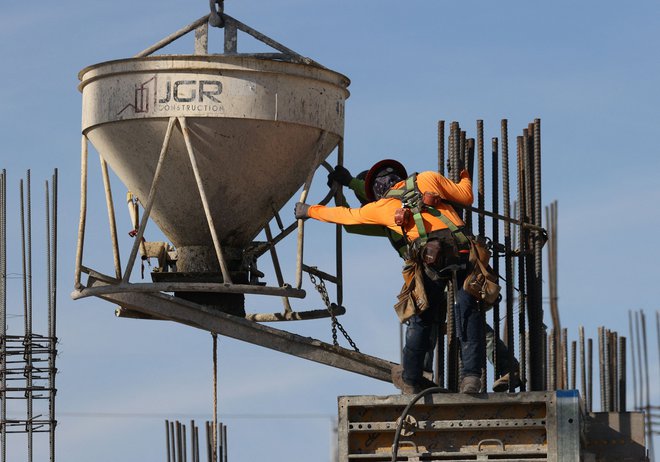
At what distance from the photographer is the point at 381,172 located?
53.6 feet

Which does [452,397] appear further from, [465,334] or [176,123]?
[176,123]

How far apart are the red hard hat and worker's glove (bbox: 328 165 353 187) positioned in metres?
2.56

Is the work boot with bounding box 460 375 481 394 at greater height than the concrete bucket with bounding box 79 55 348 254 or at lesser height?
lesser

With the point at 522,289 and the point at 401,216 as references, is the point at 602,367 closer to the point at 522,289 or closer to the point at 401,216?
the point at 522,289

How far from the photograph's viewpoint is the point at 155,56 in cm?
1811

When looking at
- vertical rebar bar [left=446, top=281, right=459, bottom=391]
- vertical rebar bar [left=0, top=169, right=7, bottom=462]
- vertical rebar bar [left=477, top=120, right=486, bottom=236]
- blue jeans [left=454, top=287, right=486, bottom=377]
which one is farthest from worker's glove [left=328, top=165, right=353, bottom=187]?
vertical rebar bar [left=0, top=169, right=7, bottom=462]

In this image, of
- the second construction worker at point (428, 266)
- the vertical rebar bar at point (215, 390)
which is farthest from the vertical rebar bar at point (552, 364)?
the second construction worker at point (428, 266)

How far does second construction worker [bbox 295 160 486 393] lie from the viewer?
15.0m

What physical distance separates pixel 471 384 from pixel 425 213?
1.77 m

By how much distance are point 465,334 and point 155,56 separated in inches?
218

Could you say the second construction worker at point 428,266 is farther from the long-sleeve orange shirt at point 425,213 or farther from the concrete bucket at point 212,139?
the concrete bucket at point 212,139

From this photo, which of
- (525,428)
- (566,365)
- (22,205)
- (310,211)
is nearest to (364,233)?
(310,211)

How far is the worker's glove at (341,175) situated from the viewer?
19.0m

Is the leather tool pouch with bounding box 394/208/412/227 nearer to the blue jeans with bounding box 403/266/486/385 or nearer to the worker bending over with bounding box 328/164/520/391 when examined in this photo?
the worker bending over with bounding box 328/164/520/391
